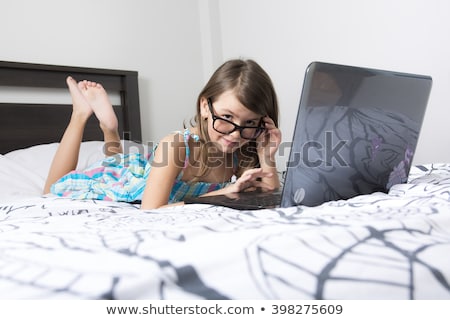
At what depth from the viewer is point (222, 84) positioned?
50.0 inches

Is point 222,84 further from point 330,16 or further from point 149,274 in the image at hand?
point 330,16

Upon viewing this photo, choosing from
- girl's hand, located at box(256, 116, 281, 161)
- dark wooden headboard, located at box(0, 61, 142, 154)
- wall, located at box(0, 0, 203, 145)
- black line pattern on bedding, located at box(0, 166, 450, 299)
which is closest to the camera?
black line pattern on bedding, located at box(0, 166, 450, 299)

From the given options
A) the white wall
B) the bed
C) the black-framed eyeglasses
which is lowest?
the bed

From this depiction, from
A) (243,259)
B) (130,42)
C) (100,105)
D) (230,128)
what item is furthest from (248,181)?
(130,42)

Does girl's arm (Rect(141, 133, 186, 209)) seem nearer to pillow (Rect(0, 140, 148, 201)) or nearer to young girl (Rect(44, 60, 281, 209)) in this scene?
young girl (Rect(44, 60, 281, 209))

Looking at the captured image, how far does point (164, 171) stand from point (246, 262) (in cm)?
76

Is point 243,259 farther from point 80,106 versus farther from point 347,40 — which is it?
point 347,40

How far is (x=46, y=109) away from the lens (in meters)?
2.03

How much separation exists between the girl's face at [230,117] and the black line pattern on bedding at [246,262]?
0.73 meters

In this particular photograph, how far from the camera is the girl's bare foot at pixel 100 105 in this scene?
1568mm

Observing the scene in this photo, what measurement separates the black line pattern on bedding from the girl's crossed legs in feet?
3.47

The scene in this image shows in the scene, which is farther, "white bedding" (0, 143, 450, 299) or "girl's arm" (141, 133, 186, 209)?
"girl's arm" (141, 133, 186, 209)

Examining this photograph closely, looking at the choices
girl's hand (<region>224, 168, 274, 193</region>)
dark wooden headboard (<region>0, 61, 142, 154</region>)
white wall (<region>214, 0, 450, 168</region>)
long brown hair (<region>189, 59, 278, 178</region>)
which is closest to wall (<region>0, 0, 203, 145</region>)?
dark wooden headboard (<region>0, 61, 142, 154</region>)

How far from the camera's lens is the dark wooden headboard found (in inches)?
75.4
